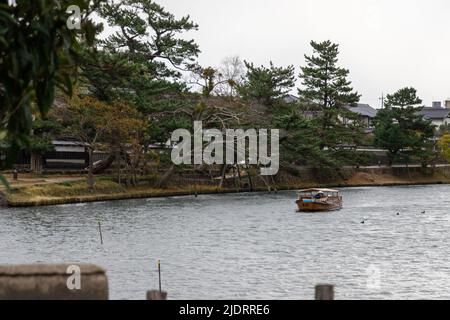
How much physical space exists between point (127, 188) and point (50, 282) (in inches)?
1895

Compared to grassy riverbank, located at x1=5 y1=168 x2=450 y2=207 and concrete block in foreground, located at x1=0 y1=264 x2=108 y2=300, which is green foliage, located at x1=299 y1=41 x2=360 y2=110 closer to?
grassy riverbank, located at x1=5 y1=168 x2=450 y2=207

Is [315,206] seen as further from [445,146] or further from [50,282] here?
[445,146]

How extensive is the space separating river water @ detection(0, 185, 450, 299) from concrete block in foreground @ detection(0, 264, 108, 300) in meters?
10.3

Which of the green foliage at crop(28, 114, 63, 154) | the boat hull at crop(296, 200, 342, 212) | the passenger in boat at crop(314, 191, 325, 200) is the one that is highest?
the green foliage at crop(28, 114, 63, 154)

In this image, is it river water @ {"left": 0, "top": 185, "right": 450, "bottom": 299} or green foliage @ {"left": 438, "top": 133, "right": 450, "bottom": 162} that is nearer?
river water @ {"left": 0, "top": 185, "right": 450, "bottom": 299}

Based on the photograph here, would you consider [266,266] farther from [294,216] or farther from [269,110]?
[269,110]

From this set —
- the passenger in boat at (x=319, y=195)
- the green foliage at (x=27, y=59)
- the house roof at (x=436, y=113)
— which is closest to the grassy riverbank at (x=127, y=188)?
the passenger in boat at (x=319, y=195)

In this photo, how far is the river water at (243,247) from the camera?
22.0 meters

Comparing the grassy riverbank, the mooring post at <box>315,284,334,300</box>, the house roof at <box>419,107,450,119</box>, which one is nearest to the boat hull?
the grassy riverbank

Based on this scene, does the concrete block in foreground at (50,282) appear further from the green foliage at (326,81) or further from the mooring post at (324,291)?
the green foliage at (326,81)

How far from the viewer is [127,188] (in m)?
57.8

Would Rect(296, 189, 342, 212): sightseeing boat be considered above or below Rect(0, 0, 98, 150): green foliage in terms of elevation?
below

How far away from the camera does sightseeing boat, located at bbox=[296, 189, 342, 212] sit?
163ft

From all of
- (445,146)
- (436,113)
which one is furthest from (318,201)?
(436,113)
